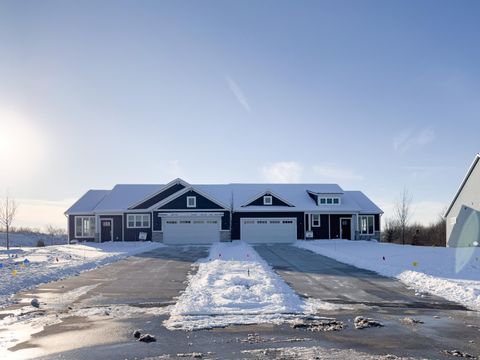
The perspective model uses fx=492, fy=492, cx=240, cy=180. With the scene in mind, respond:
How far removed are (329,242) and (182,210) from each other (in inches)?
527

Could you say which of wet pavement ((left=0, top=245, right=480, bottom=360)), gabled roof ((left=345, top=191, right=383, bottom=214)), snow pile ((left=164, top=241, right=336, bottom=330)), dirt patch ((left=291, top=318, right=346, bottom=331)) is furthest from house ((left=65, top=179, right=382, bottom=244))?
dirt patch ((left=291, top=318, right=346, bottom=331))

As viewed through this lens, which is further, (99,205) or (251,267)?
(99,205)

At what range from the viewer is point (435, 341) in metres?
8.49

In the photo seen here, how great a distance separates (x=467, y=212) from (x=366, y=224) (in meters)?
12.0

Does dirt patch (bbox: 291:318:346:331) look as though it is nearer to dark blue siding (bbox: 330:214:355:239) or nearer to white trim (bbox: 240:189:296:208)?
white trim (bbox: 240:189:296:208)

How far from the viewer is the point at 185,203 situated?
145 feet

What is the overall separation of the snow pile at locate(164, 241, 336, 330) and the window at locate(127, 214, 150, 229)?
28.7 m

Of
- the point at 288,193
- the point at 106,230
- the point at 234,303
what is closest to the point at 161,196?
the point at 106,230

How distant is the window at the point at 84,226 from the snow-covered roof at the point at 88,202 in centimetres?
72

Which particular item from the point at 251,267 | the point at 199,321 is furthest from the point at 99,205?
the point at 199,321

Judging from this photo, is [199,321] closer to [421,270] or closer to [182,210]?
[421,270]

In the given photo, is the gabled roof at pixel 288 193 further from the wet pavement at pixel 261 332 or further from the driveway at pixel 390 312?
the wet pavement at pixel 261 332

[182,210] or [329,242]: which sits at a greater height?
[182,210]

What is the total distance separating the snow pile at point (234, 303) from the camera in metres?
10.2
